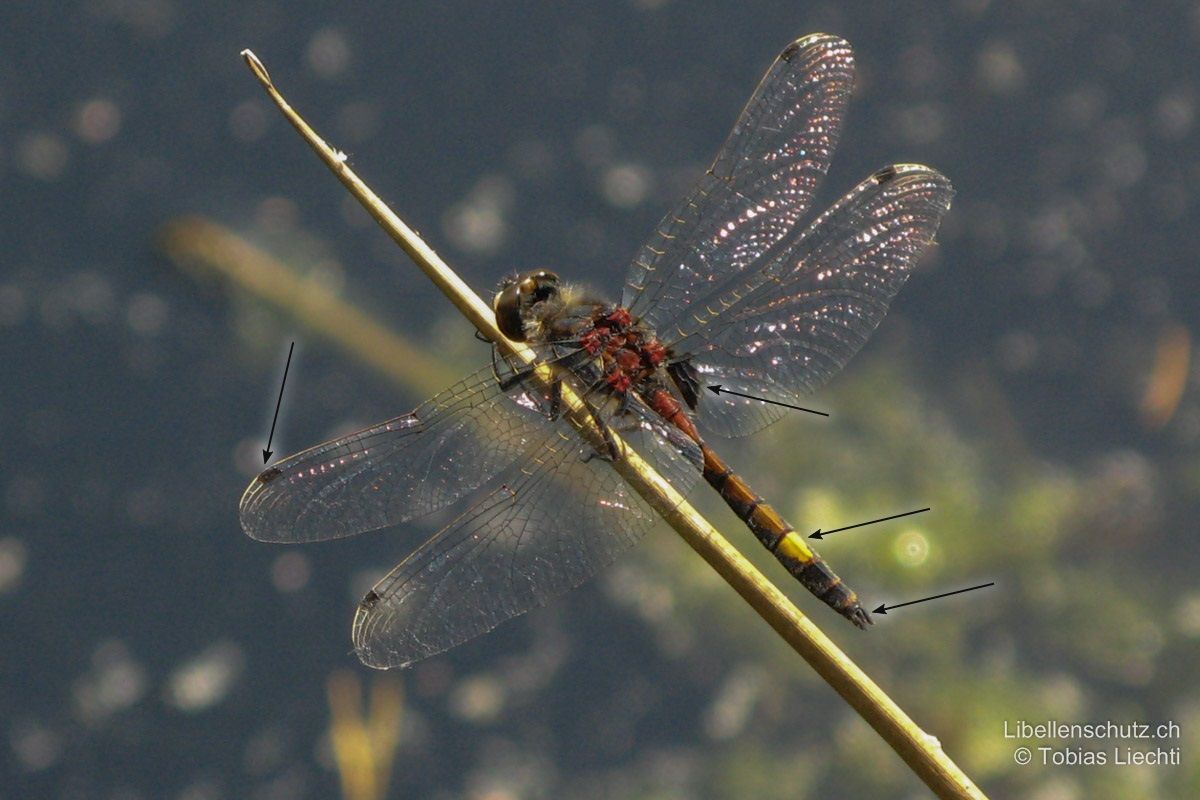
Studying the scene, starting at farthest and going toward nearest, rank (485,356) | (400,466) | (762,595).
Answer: (485,356), (400,466), (762,595)

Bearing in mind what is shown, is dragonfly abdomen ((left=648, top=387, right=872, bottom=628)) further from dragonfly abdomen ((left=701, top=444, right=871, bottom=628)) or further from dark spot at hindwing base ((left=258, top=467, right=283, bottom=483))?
dark spot at hindwing base ((left=258, top=467, right=283, bottom=483))

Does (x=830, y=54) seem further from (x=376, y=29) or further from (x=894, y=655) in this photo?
(x=376, y=29)

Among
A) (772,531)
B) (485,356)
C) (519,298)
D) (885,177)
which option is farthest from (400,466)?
(485,356)

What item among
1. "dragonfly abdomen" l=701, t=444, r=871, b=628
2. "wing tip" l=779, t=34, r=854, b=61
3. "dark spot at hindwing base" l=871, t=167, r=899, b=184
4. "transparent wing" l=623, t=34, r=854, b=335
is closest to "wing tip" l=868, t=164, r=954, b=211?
"dark spot at hindwing base" l=871, t=167, r=899, b=184

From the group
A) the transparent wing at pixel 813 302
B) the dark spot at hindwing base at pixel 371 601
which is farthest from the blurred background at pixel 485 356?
the dark spot at hindwing base at pixel 371 601

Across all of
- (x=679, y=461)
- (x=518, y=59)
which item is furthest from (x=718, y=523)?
(x=518, y=59)

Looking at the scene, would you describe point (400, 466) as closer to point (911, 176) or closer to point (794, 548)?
point (794, 548)
